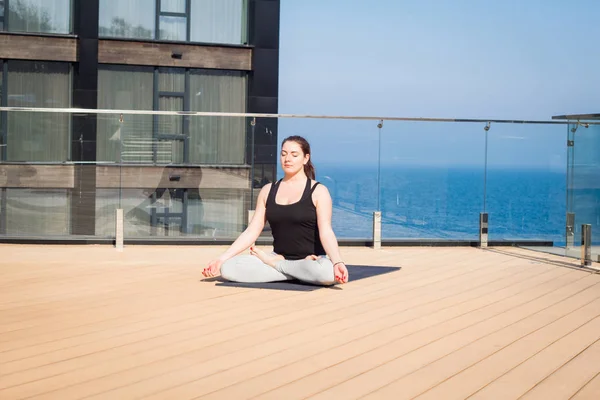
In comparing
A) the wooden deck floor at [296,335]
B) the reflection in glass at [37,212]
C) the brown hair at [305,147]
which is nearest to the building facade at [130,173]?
the reflection in glass at [37,212]

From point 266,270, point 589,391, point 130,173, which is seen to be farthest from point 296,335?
point 130,173

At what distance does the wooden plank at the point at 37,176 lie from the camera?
10.1 m

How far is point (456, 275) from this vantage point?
770 cm

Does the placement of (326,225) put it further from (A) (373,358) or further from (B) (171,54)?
(B) (171,54)

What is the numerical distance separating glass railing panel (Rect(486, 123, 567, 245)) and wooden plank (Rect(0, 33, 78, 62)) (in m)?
11.0

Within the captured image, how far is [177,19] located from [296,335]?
1581 centimetres

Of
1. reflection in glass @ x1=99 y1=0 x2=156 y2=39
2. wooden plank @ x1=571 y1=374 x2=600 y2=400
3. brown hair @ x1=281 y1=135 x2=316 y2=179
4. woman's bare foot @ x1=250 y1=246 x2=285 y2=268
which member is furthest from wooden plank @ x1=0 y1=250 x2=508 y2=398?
reflection in glass @ x1=99 y1=0 x2=156 y2=39

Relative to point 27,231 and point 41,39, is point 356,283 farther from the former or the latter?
point 41,39

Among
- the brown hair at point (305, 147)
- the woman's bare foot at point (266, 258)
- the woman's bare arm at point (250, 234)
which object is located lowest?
the woman's bare foot at point (266, 258)

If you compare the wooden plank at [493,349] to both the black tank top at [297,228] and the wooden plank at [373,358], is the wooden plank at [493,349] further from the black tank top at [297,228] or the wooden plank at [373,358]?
the black tank top at [297,228]

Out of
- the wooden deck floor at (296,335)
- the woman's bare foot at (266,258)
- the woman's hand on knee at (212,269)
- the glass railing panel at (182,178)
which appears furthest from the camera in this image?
the glass railing panel at (182,178)

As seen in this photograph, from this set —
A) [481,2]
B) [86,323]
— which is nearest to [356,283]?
[86,323]

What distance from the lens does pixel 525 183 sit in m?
10.6

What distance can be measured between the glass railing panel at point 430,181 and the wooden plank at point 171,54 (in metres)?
9.74
